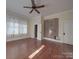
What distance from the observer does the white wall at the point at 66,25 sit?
7166mm

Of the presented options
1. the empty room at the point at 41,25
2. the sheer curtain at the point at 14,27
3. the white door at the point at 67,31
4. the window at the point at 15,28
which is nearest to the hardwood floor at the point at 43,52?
the empty room at the point at 41,25

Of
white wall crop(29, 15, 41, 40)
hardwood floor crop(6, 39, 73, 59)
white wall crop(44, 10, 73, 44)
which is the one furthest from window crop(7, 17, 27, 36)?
white wall crop(44, 10, 73, 44)

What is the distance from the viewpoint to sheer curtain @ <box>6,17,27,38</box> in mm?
8555

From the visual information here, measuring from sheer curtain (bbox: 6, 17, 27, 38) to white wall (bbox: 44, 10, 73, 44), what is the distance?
459 centimetres

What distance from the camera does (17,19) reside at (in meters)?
10.5

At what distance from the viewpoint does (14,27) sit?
973 centimetres

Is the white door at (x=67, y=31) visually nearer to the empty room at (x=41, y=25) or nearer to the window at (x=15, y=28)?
the empty room at (x=41, y=25)

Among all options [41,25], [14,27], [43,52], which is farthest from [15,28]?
[43,52]

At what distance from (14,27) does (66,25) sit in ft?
17.6

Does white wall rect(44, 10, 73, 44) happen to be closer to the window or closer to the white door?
the white door

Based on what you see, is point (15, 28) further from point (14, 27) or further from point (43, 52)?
point (43, 52)
